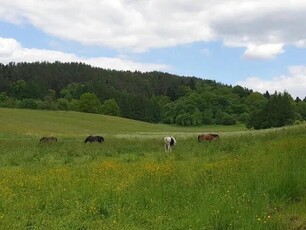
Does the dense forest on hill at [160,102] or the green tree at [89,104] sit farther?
the green tree at [89,104]

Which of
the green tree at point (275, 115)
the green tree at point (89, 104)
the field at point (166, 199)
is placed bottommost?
the field at point (166, 199)

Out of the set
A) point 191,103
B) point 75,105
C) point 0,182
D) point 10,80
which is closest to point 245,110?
point 191,103

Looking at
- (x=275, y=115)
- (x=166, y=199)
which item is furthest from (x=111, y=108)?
(x=166, y=199)

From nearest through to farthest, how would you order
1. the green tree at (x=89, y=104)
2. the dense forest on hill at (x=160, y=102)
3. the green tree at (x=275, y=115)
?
1. the green tree at (x=275, y=115)
2. the dense forest on hill at (x=160, y=102)
3. the green tree at (x=89, y=104)

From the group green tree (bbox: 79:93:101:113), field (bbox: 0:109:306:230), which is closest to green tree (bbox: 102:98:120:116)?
green tree (bbox: 79:93:101:113)

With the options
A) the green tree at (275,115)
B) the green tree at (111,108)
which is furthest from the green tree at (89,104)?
the green tree at (275,115)

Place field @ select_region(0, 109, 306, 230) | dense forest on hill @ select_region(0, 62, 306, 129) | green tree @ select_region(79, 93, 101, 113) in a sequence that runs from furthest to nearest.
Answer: green tree @ select_region(79, 93, 101, 113)
dense forest on hill @ select_region(0, 62, 306, 129)
field @ select_region(0, 109, 306, 230)

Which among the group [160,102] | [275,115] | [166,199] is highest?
[160,102]

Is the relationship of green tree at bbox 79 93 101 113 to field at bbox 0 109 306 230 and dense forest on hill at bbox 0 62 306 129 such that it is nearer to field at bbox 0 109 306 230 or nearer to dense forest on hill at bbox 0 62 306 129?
dense forest on hill at bbox 0 62 306 129

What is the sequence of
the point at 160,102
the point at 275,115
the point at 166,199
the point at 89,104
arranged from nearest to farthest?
the point at 166,199 → the point at 275,115 → the point at 89,104 → the point at 160,102

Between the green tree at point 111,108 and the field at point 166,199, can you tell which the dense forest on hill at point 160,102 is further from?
the field at point 166,199

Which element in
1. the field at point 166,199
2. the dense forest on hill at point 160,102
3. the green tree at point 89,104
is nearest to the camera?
the field at point 166,199

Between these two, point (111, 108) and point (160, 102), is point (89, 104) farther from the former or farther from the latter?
point (160, 102)

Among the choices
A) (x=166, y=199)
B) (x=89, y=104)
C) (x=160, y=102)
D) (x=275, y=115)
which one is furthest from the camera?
(x=160, y=102)
